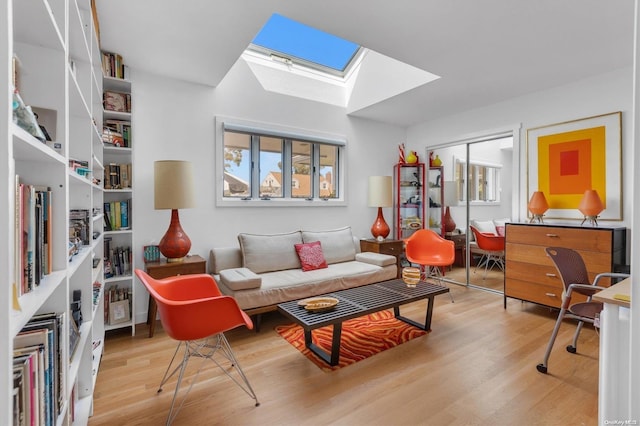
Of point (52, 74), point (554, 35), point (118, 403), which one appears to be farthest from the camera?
point (554, 35)

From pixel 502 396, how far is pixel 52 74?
2836 millimetres

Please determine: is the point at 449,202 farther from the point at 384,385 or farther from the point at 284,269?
the point at 384,385

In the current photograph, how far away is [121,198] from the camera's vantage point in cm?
304

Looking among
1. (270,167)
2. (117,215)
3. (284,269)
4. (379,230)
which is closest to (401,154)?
(379,230)

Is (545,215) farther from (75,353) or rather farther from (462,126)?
(75,353)

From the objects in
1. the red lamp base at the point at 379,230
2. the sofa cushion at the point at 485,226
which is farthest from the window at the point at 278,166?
the sofa cushion at the point at 485,226

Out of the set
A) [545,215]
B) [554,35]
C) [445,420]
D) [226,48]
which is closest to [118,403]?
[445,420]

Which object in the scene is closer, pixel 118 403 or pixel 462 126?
pixel 118 403

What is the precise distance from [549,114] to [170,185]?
4287mm

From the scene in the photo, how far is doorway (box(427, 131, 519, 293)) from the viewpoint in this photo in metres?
4.12

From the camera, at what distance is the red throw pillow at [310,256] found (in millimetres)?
3643

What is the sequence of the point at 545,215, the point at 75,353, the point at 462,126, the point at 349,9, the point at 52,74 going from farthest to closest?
the point at 462,126 < the point at 545,215 < the point at 349,9 < the point at 75,353 < the point at 52,74

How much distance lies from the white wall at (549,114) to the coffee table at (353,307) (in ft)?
6.74

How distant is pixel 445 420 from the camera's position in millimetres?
1723
